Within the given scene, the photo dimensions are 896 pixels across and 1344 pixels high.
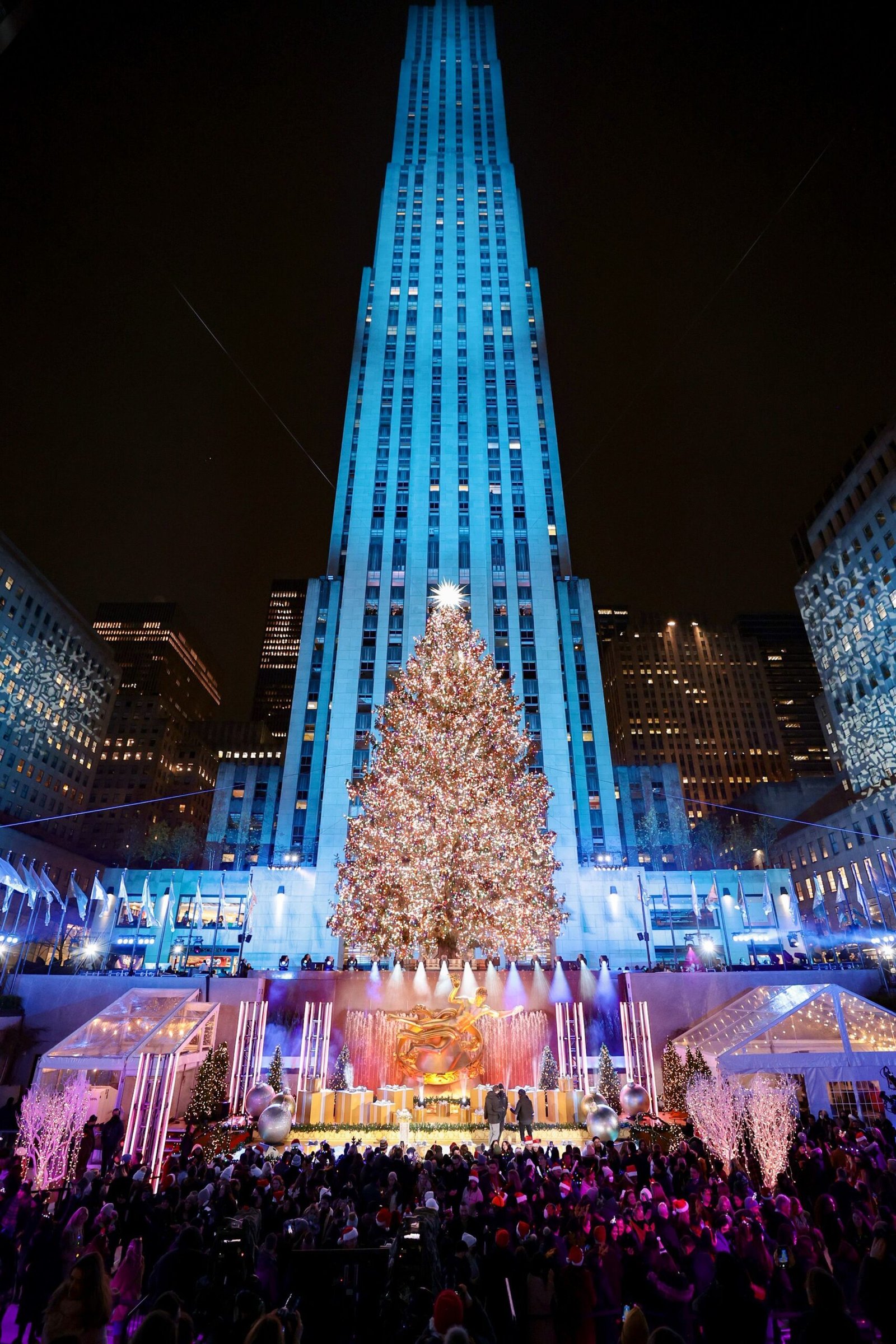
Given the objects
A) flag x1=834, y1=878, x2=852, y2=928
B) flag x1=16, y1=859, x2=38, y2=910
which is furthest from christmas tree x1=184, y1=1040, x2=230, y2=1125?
flag x1=834, y1=878, x2=852, y2=928

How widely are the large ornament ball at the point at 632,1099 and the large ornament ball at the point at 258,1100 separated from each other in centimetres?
934

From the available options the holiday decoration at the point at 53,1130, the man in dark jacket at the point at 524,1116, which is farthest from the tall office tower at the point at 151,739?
the man in dark jacket at the point at 524,1116

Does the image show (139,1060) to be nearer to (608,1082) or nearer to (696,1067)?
(608,1082)

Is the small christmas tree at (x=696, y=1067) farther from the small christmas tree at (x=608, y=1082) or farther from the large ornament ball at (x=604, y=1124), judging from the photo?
the large ornament ball at (x=604, y=1124)

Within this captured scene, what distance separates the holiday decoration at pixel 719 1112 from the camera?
543 inches

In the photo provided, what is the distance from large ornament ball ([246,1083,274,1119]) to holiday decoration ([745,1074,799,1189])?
11.5 m

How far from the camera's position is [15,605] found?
81125 mm

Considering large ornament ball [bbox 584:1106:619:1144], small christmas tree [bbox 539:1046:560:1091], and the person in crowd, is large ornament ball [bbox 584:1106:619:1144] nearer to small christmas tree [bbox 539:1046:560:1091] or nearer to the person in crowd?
small christmas tree [bbox 539:1046:560:1091]

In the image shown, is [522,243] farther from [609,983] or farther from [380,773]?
[609,983]

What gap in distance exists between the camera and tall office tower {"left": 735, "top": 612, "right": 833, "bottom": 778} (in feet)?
435

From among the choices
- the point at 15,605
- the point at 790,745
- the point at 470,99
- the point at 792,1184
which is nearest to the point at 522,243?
the point at 470,99

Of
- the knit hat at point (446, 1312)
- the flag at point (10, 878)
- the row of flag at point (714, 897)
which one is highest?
the row of flag at point (714, 897)

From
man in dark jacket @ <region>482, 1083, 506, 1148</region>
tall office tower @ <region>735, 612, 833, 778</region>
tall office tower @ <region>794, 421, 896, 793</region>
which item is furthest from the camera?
tall office tower @ <region>735, 612, 833, 778</region>

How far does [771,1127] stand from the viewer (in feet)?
44.4
